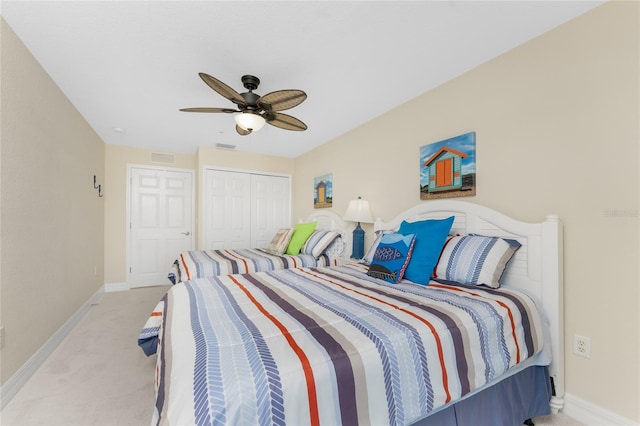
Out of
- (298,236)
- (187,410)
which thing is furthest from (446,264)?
(298,236)

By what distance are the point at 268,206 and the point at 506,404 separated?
422cm

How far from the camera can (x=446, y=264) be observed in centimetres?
188

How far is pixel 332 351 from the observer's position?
0.94 meters

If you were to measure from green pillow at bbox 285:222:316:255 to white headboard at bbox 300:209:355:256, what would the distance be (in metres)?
0.32

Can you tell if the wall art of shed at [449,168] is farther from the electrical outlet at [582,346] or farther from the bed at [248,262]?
the bed at [248,262]

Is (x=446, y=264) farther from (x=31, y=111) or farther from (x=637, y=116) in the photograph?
(x=31, y=111)

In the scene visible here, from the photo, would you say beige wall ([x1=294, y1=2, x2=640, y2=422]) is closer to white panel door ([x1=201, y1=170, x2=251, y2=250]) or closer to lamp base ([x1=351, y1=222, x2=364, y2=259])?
lamp base ([x1=351, y1=222, x2=364, y2=259])

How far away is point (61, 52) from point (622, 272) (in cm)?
385

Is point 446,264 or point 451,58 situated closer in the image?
point 446,264

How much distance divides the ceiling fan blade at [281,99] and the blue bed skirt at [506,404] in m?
1.97

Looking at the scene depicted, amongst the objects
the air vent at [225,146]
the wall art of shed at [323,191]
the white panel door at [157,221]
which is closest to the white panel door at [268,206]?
the air vent at [225,146]

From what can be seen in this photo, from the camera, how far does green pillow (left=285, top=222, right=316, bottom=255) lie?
3.45 metres

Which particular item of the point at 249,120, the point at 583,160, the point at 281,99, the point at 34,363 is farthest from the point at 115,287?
the point at 583,160

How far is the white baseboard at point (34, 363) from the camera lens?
168 centimetres
